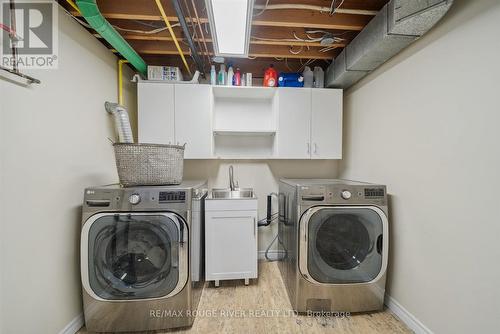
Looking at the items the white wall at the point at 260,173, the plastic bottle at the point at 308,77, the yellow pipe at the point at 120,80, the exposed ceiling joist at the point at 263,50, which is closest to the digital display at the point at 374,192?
the white wall at the point at 260,173

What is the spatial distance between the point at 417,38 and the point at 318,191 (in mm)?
1310

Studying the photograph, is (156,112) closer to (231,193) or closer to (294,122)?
(231,193)

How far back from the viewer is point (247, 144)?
7.93 feet

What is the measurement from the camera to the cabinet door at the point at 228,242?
70.4 inches

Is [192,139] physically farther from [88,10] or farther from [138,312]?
[138,312]

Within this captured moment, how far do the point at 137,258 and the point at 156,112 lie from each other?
1393mm

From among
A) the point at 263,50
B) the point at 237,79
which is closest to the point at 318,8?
the point at 263,50

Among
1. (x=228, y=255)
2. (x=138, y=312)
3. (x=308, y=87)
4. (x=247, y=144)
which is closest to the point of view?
(x=138, y=312)

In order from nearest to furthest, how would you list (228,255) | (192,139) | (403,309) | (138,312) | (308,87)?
(138,312) < (403,309) < (228,255) < (192,139) < (308,87)

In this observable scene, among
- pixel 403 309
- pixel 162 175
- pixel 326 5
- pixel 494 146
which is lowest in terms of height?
pixel 403 309

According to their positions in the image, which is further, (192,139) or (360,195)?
(192,139)

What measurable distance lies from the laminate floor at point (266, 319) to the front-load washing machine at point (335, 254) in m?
0.08

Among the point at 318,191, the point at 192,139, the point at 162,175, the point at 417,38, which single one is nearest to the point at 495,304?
the point at 318,191

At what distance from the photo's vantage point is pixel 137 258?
1371mm
